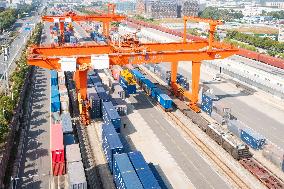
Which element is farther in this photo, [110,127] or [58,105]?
[58,105]

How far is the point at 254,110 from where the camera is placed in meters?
63.0

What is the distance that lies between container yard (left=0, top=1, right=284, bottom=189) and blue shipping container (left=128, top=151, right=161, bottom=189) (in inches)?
4.1

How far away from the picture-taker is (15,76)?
71000 mm

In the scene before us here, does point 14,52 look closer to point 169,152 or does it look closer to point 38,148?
point 38,148

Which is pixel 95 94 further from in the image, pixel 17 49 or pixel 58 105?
pixel 17 49

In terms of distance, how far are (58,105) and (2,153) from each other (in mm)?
14699

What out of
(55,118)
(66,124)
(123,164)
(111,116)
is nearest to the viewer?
(123,164)

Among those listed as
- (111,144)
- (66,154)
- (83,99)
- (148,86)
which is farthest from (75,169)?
(148,86)

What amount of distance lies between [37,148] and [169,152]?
1785cm

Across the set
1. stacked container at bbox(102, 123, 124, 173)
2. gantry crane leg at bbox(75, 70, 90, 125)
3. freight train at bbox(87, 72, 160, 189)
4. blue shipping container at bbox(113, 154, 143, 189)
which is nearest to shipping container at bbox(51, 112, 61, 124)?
gantry crane leg at bbox(75, 70, 90, 125)

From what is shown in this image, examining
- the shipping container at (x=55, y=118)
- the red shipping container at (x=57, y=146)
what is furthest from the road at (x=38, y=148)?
the red shipping container at (x=57, y=146)

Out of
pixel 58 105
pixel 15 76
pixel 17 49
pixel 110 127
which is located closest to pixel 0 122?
pixel 58 105

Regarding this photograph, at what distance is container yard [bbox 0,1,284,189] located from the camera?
37.2 m

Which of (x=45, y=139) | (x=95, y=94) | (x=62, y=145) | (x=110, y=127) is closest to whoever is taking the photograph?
(x=62, y=145)
